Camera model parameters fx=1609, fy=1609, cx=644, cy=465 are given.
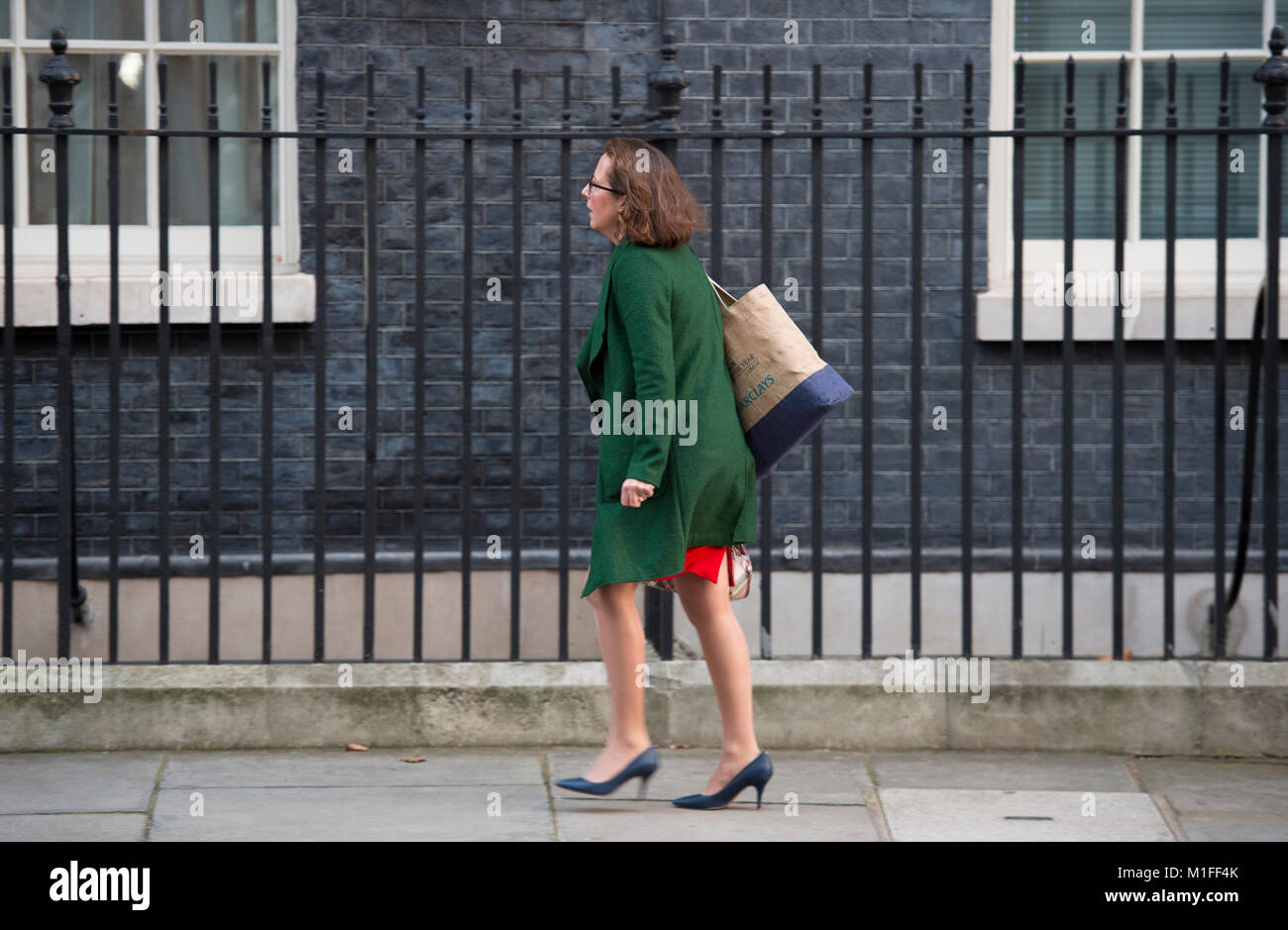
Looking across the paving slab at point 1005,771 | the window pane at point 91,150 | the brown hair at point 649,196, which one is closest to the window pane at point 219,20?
the window pane at point 91,150

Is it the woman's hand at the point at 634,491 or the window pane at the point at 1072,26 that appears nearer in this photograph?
the woman's hand at the point at 634,491

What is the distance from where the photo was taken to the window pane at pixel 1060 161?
7324mm

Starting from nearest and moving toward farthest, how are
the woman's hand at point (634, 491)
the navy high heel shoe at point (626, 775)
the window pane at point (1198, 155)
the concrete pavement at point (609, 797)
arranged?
the woman's hand at point (634, 491), the concrete pavement at point (609, 797), the navy high heel shoe at point (626, 775), the window pane at point (1198, 155)

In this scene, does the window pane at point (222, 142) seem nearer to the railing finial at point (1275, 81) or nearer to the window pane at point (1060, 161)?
the window pane at point (1060, 161)

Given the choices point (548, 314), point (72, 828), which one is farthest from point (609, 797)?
point (548, 314)

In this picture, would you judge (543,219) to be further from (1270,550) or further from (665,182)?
(1270,550)

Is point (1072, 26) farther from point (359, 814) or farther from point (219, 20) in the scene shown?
point (359, 814)

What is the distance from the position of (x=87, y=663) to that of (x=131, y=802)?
0.76 metres

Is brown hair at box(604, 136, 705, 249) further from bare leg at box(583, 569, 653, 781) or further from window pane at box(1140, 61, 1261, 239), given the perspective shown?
window pane at box(1140, 61, 1261, 239)

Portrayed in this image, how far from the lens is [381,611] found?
7.03 meters

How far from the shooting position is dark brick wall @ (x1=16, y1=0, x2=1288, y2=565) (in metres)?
6.95

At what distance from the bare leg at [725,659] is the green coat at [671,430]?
0.48ft

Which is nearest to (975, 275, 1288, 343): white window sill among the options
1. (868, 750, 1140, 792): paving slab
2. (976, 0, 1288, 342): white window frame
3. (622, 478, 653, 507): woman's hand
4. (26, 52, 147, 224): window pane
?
(976, 0, 1288, 342): white window frame

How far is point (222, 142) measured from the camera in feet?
23.5
